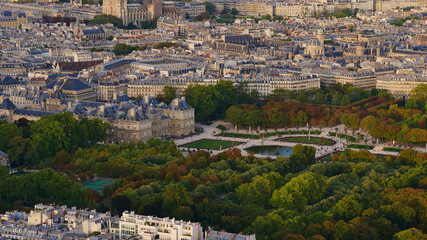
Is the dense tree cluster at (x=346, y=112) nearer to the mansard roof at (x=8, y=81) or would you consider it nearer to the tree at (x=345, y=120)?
the tree at (x=345, y=120)

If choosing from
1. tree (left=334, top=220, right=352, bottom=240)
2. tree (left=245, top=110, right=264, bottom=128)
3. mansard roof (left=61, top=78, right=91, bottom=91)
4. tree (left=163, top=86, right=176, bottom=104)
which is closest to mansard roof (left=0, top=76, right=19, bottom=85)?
mansard roof (left=61, top=78, right=91, bottom=91)

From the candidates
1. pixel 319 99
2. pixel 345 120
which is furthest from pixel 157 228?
pixel 319 99

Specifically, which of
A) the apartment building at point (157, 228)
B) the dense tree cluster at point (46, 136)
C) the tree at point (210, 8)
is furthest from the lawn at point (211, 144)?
the tree at point (210, 8)

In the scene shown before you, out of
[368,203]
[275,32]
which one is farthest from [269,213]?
[275,32]

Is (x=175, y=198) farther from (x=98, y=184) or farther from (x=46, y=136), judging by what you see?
(x=46, y=136)

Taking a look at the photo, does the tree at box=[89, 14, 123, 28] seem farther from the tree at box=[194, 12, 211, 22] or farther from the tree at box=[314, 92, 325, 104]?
the tree at box=[314, 92, 325, 104]
